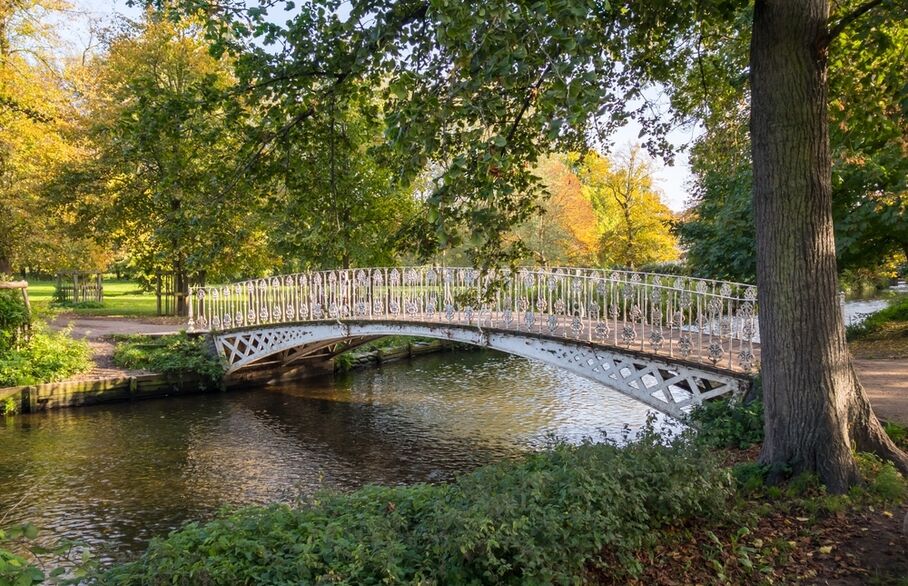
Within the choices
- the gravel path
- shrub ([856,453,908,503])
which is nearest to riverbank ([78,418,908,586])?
shrub ([856,453,908,503])

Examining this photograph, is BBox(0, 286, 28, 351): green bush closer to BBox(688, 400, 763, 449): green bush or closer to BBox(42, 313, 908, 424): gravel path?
BBox(42, 313, 908, 424): gravel path

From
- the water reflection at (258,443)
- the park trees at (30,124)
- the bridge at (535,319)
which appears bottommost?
the water reflection at (258,443)

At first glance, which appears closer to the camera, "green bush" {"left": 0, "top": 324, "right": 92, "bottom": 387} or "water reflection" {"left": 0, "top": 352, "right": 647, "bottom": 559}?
"water reflection" {"left": 0, "top": 352, "right": 647, "bottom": 559}

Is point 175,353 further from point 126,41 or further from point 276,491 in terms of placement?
point 126,41

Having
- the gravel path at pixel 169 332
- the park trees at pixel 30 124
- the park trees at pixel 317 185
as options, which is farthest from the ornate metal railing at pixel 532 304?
the park trees at pixel 30 124

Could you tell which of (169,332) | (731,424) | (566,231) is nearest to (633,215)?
(566,231)

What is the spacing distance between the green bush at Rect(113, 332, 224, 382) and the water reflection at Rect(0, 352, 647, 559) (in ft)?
2.61

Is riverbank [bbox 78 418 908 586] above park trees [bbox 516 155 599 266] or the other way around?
the other way around

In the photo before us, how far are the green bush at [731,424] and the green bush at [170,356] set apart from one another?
13.0 meters

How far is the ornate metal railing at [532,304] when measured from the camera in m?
8.12

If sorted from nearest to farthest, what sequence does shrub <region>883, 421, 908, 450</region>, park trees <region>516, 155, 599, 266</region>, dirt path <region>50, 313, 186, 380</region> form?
shrub <region>883, 421, 908, 450</region> → dirt path <region>50, 313, 186, 380</region> → park trees <region>516, 155, 599, 266</region>

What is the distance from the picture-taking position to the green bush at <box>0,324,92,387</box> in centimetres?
1367

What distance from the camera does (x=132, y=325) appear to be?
20.8m

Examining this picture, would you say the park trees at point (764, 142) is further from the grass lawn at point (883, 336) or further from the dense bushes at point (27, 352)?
the dense bushes at point (27, 352)
